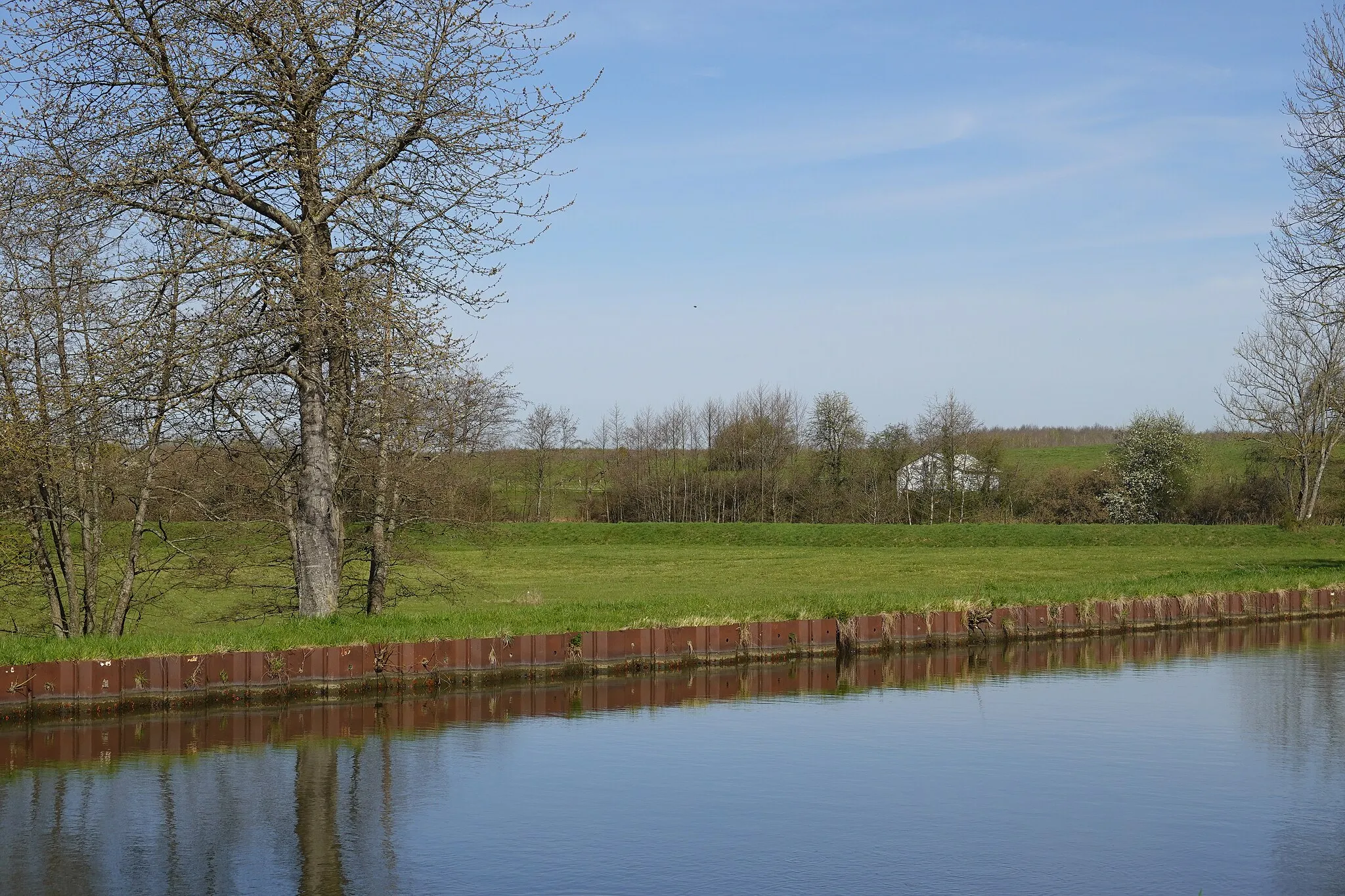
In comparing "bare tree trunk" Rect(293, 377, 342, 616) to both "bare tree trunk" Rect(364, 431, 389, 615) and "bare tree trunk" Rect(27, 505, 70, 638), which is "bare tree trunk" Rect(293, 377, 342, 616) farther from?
"bare tree trunk" Rect(364, 431, 389, 615)

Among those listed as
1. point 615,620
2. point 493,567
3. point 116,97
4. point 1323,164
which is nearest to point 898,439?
point 493,567

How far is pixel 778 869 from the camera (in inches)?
360

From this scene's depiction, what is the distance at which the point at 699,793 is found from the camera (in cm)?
1155

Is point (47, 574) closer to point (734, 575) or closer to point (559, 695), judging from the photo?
point (559, 695)

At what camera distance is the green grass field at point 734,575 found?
18469 mm

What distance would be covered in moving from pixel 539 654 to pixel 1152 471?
6209 centimetres

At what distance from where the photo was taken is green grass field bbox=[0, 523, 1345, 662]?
1847cm

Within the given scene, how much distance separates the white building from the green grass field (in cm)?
1564

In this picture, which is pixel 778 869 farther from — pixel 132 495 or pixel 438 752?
pixel 132 495

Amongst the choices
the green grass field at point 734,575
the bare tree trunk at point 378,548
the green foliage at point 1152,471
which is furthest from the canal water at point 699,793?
the green foliage at point 1152,471

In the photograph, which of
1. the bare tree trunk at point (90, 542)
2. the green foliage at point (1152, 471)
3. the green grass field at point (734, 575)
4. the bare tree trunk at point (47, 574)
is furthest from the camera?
the green foliage at point (1152, 471)

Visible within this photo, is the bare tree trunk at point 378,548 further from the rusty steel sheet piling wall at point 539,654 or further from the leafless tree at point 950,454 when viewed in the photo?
the leafless tree at point 950,454

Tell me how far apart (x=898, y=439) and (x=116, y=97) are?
70.6m

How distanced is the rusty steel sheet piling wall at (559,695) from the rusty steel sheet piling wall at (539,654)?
0.13 m
